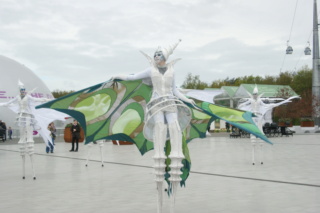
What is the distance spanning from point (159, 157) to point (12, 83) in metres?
39.7

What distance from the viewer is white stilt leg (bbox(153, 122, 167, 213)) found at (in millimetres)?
6348

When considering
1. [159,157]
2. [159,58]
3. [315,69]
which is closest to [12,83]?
[315,69]

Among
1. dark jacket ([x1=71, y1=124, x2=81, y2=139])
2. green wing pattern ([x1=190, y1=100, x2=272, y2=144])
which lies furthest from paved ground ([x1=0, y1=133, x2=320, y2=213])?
dark jacket ([x1=71, y1=124, x2=81, y2=139])

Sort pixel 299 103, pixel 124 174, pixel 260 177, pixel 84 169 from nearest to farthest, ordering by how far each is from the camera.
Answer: pixel 260 177 < pixel 124 174 < pixel 84 169 < pixel 299 103

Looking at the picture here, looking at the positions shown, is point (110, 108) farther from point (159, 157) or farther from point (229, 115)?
point (229, 115)

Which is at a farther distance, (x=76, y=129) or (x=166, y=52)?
(x=76, y=129)

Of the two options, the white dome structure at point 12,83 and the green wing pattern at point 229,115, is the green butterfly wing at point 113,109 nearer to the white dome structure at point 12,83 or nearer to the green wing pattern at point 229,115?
the green wing pattern at point 229,115

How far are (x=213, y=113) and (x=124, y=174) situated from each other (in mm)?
5416

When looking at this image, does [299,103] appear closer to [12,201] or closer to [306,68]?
[306,68]

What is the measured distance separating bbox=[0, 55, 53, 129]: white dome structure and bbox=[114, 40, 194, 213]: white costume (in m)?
36.0

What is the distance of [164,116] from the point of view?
6.67 m

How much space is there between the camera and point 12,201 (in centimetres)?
808

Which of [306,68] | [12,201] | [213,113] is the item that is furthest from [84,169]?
[306,68]

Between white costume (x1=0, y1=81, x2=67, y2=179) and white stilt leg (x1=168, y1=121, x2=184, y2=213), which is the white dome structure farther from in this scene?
white stilt leg (x1=168, y1=121, x2=184, y2=213)
